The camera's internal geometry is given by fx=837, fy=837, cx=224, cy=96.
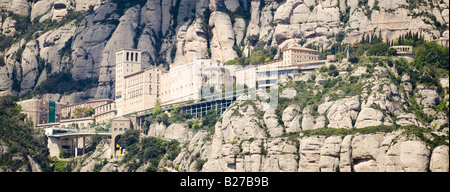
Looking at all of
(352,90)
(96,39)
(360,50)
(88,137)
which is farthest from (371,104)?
(96,39)

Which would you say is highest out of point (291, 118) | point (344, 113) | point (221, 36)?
point (221, 36)

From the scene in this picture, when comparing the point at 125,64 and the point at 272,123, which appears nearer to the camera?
the point at 272,123

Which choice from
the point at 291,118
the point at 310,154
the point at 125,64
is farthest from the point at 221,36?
the point at 310,154

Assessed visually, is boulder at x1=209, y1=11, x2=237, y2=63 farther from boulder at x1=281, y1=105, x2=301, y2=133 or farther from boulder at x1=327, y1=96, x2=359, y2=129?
boulder at x1=327, y1=96, x2=359, y2=129

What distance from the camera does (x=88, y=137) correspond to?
466 feet

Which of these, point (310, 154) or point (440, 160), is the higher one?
point (310, 154)

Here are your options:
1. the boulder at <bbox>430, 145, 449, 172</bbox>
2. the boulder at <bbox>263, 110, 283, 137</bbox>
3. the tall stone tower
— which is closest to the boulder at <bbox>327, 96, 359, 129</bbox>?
the boulder at <bbox>263, 110, 283, 137</bbox>

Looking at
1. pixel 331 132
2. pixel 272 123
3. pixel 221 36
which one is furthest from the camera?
pixel 221 36

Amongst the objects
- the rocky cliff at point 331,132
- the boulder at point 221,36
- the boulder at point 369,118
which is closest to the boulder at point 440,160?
the rocky cliff at point 331,132

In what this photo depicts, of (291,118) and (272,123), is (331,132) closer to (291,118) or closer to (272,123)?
(291,118)

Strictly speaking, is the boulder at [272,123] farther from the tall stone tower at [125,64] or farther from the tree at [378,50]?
the tall stone tower at [125,64]

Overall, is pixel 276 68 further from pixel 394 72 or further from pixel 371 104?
pixel 371 104

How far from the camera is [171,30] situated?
550 feet

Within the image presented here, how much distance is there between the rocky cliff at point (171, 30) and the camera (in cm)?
13625
